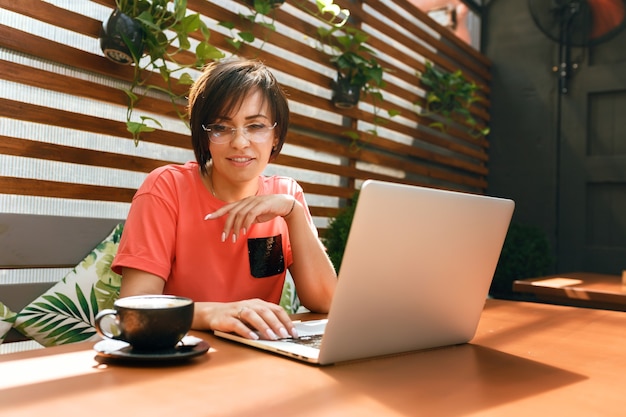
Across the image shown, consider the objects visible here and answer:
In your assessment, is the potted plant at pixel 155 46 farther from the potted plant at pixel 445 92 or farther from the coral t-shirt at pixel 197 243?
the potted plant at pixel 445 92

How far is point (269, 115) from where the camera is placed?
1.63 m

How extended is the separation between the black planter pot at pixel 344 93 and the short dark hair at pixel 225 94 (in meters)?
1.67

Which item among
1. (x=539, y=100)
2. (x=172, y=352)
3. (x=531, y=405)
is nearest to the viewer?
(x=531, y=405)

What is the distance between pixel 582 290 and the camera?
7.24ft

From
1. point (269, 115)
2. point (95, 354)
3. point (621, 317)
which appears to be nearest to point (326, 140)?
point (269, 115)

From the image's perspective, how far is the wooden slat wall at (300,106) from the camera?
1.96m

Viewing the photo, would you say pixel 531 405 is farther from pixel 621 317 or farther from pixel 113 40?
pixel 113 40

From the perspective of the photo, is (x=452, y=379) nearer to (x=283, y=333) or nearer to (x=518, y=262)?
(x=283, y=333)

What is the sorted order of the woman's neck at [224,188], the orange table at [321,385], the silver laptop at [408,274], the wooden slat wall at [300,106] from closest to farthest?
the orange table at [321,385], the silver laptop at [408,274], the woman's neck at [224,188], the wooden slat wall at [300,106]

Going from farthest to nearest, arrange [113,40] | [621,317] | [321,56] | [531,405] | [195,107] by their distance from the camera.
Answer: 1. [321,56]
2. [113,40]
3. [195,107]
4. [621,317]
5. [531,405]

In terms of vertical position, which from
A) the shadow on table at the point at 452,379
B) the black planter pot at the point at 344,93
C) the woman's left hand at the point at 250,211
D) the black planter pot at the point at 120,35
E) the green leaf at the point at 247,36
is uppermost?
the green leaf at the point at 247,36

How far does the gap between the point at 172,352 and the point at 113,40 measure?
1.49 metres

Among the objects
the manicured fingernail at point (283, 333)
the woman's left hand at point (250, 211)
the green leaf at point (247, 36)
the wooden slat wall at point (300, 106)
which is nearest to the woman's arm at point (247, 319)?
the manicured fingernail at point (283, 333)

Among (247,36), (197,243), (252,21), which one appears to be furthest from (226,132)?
(252,21)
